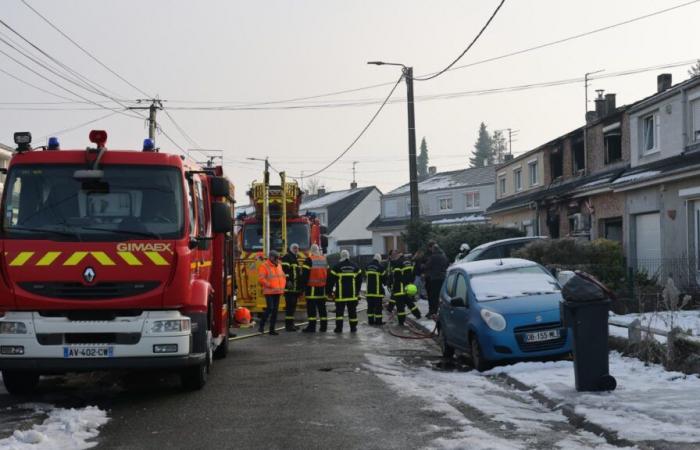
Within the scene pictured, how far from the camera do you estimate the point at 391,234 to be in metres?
61.8

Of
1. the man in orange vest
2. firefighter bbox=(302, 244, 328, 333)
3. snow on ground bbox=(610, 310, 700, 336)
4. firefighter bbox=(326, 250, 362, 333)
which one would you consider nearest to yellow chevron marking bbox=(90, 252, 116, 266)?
snow on ground bbox=(610, 310, 700, 336)

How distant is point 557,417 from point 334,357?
17.9 feet

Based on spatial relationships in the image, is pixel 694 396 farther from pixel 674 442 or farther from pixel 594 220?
pixel 594 220

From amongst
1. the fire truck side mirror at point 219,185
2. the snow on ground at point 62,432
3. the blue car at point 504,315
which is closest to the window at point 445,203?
the blue car at point 504,315

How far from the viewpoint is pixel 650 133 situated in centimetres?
2406

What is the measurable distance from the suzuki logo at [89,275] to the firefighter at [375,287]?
9857mm

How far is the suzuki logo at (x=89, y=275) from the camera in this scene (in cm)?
868

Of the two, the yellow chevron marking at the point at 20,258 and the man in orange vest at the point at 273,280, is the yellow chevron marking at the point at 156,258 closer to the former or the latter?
the yellow chevron marking at the point at 20,258

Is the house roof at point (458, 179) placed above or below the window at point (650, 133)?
above

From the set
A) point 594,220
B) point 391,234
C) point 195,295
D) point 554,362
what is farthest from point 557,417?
point 391,234

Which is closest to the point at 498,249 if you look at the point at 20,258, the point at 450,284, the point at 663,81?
the point at 450,284

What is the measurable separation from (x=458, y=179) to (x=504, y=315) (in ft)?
161

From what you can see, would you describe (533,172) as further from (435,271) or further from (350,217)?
(350,217)

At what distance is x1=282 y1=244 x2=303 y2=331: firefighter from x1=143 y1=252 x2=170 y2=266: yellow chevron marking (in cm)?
914
